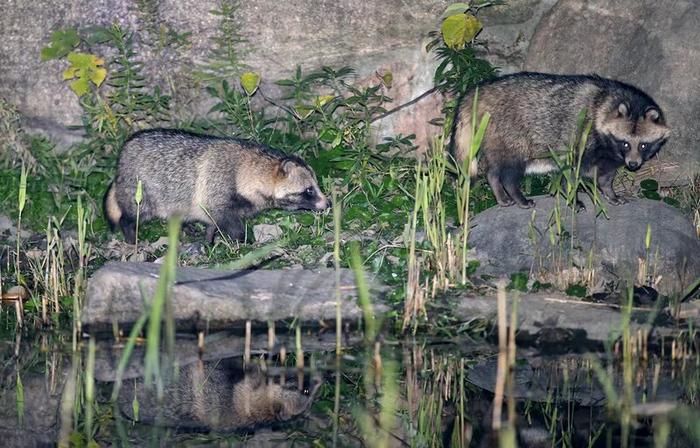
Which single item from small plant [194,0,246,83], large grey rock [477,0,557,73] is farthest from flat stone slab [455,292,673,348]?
small plant [194,0,246,83]

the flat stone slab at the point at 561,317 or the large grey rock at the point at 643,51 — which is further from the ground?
the large grey rock at the point at 643,51

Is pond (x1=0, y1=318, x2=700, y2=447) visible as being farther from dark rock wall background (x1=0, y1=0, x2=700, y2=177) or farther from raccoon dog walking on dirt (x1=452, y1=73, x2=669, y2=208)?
dark rock wall background (x1=0, y1=0, x2=700, y2=177)

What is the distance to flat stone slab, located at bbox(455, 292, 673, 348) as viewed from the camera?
7062 mm

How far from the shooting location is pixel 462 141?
9.69m

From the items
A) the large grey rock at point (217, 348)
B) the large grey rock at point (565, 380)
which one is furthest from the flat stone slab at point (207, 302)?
the large grey rock at point (565, 380)

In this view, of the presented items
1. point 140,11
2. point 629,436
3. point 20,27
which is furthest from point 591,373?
point 20,27

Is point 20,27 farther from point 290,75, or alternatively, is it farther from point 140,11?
point 290,75

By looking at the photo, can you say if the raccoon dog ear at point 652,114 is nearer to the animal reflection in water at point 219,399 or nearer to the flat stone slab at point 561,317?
the flat stone slab at point 561,317

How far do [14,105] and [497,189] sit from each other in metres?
4.49

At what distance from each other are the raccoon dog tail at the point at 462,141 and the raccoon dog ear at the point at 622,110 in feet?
3.83

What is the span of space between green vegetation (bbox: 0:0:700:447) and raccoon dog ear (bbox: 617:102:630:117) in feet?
1.02

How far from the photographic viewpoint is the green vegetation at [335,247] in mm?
5504

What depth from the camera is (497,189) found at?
9570 mm

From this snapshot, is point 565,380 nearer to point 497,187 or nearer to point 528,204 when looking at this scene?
Answer: point 528,204
